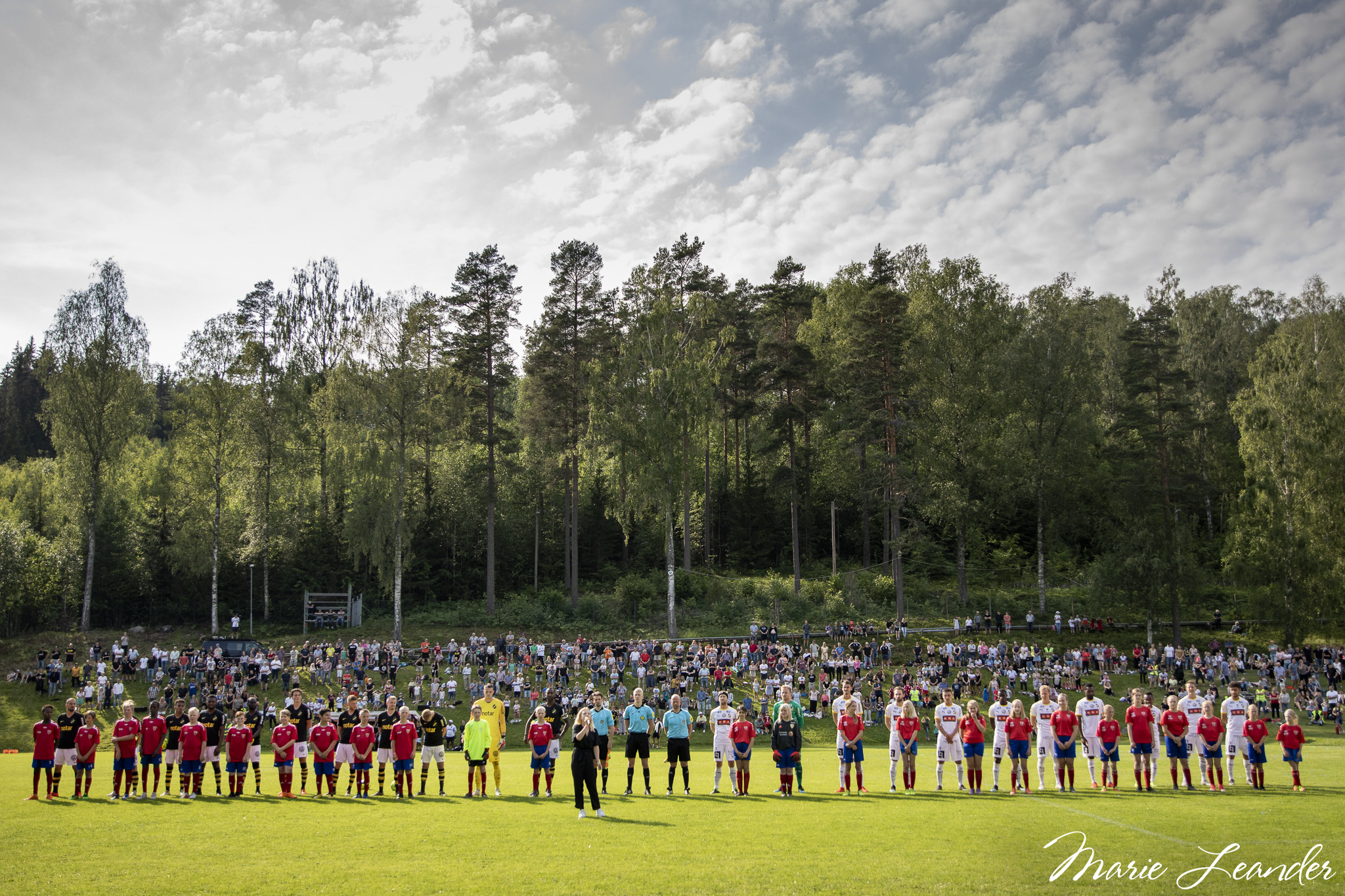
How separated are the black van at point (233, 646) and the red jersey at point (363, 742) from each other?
21062 mm

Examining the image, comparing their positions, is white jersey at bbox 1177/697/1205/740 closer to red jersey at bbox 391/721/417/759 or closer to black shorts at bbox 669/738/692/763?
black shorts at bbox 669/738/692/763

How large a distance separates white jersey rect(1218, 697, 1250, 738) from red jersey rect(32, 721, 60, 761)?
62.2ft

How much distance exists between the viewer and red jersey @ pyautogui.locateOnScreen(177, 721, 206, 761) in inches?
502

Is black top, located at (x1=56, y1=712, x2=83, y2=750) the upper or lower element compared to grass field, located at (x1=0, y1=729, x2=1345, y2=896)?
upper

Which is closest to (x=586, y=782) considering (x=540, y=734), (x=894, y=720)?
(x=540, y=734)

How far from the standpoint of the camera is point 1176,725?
519 inches

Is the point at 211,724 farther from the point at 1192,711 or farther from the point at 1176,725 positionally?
the point at 1192,711

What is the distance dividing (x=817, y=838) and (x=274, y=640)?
110 feet

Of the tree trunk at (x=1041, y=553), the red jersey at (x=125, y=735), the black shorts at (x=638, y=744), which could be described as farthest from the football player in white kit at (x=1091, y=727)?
the tree trunk at (x=1041, y=553)

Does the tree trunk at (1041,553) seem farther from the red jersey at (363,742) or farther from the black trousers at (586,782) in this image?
the red jersey at (363,742)

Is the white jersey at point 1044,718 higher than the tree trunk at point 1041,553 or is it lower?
lower

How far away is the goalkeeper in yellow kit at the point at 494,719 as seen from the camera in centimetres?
1283

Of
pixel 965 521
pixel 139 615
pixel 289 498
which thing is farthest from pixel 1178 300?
pixel 139 615

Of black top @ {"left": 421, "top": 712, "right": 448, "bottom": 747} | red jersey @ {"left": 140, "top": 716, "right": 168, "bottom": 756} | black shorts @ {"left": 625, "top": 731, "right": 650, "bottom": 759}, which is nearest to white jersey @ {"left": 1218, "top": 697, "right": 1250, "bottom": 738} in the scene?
black shorts @ {"left": 625, "top": 731, "right": 650, "bottom": 759}
